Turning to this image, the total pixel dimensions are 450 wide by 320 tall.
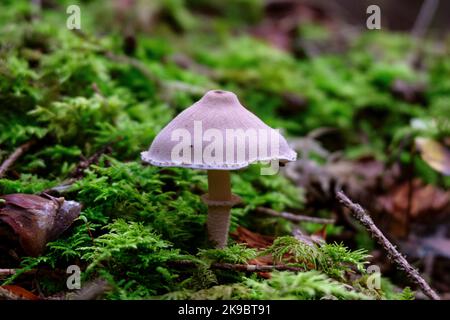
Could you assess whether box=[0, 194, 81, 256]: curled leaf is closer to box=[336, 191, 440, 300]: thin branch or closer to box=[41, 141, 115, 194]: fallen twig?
box=[41, 141, 115, 194]: fallen twig

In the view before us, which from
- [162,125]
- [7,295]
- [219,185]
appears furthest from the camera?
[162,125]

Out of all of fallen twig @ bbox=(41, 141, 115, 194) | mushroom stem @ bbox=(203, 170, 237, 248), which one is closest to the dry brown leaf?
fallen twig @ bbox=(41, 141, 115, 194)

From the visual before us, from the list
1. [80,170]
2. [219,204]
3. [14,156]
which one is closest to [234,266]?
[219,204]

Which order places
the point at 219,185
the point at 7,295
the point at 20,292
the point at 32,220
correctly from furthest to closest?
1. the point at 219,185
2. the point at 32,220
3. the point at 20,292
4. the point at 7,295

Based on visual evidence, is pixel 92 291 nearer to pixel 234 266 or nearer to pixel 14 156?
pixel 234 266

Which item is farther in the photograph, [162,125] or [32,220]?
[162,125]

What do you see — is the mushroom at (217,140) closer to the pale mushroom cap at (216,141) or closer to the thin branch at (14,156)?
the pale mushroom cap at (216,141)
